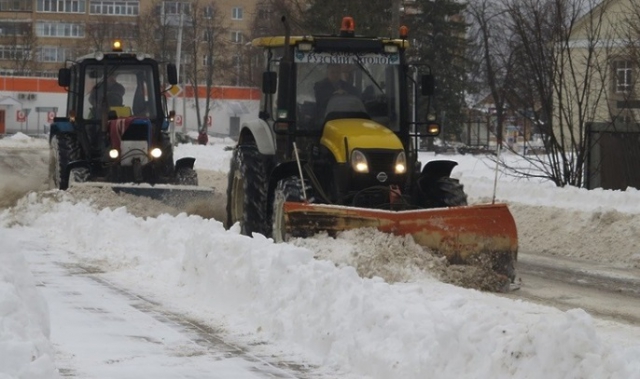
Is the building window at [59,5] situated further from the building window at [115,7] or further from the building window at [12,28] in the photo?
the building window at [12,28]

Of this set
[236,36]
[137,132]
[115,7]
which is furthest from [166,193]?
[115,7]

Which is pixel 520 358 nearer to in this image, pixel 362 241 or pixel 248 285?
pixel 248 285

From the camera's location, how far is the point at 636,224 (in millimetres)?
15328

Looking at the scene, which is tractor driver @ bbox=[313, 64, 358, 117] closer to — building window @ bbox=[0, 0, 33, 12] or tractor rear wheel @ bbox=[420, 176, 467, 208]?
tractor rear wheel @ bbox=[420, 176, 467, 208]

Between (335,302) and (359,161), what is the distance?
4295 mm

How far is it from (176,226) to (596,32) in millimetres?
11260

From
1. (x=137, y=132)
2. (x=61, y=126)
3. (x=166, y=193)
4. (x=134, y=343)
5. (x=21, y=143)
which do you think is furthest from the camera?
(x=21, y=143)

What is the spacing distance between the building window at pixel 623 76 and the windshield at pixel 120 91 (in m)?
8.98

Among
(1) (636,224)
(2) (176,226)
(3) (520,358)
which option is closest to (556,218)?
(1) (636,224)

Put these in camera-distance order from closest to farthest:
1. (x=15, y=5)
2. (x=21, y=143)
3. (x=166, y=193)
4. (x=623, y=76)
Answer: (x=166, y=193) → (x=623, y=76) → (x=21, y=143) → (x=15, y=5)

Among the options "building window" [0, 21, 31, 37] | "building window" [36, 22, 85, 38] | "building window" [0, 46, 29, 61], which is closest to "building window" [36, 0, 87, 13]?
"building window" [36, 22, 85, 38]

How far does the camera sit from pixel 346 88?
45.3 ft

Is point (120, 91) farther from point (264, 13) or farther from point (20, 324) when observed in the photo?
point (264, 13)

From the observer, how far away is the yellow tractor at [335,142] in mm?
12812
